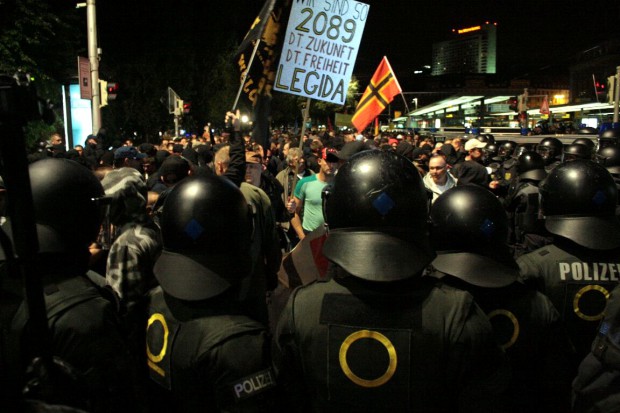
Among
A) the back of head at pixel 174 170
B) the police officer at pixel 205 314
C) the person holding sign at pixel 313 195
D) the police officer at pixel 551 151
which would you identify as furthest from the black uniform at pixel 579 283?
the police officer at pixel 551 151

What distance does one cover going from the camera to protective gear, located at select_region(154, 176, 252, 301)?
8.14 feet

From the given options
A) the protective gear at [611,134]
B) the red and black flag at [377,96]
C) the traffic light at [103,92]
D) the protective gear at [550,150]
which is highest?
the traffic light at [103,92]

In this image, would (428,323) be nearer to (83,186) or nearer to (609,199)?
(83,186)

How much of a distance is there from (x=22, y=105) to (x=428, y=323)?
1460mm

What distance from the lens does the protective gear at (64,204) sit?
2.55 metres

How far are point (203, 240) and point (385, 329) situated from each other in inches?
37.6

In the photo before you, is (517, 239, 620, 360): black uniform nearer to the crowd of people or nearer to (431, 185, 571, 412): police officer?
the crowd of people

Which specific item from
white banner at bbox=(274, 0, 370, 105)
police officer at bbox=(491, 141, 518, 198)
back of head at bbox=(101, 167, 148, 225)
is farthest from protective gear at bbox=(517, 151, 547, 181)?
back of head at bbox=(101, 167, 148, 225)

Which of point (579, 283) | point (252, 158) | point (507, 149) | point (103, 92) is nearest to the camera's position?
point (579, 283)

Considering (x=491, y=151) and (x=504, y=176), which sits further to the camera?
(x=491, y=151)

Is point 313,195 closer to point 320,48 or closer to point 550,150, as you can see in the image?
point 320,48

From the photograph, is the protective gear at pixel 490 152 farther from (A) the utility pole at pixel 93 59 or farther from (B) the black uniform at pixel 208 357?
(B) the black uniform at pixel 208 357

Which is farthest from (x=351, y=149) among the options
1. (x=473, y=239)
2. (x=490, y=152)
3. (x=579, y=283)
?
(x=490, y=152)

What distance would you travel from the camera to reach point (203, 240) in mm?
2590
